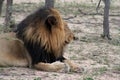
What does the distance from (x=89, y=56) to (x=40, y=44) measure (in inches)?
71.5

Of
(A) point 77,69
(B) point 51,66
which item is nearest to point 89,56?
(A) point 77,69

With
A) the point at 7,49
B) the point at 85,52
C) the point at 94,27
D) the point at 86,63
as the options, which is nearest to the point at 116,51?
the point at 85,52

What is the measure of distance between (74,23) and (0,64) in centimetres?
591

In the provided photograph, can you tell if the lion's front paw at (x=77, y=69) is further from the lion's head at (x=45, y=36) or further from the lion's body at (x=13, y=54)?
the lion's body at (x=13, y=54)

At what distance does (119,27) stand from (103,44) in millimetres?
3073

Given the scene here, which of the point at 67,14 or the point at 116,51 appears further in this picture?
the point at 67,14

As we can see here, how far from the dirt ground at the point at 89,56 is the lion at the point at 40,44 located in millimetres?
138

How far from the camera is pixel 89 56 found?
23.9ft

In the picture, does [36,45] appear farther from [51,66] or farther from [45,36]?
[51,66]

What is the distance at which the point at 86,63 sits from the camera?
6594 mm

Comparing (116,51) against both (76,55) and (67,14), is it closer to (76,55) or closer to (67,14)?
→ (76,55)

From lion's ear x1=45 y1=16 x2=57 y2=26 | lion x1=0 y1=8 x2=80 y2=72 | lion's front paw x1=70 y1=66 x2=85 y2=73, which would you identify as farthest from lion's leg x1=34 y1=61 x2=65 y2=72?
lion's ear x1=45 y1=16 x2=57 y2=26

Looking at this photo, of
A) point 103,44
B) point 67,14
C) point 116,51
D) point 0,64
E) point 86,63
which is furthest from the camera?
point 67,14

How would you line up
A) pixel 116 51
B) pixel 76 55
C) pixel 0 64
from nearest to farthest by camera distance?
pixel 0 64
pixel 76 55
pixel 116 51
